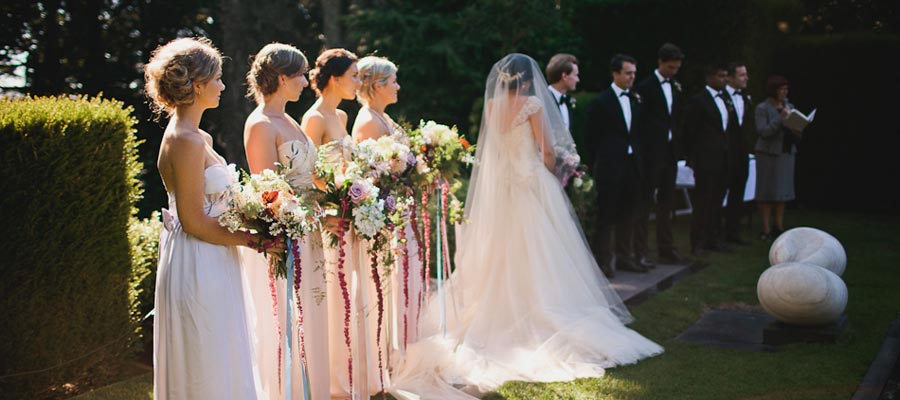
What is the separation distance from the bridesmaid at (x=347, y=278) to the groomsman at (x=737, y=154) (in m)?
6.22

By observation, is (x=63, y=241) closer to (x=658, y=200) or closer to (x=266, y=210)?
(x=266, y=210)

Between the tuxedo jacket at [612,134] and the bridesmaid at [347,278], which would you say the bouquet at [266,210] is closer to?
the bridesmaid at [347,278]

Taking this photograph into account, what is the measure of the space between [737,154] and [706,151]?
65 cm

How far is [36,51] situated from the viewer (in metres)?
10.7

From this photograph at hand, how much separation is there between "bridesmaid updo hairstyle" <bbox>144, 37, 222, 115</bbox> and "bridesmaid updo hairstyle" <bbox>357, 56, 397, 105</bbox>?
2.13 meters

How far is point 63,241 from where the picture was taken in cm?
501

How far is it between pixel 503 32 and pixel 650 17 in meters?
3.24

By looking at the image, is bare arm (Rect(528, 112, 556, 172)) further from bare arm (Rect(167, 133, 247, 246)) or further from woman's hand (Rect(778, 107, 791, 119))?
woman's hand (Rect(778, 107, 791, 119))

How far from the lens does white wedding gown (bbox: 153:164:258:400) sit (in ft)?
11.5

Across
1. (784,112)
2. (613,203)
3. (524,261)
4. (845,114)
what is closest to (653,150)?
(613,203)

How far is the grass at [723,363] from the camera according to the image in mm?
5137

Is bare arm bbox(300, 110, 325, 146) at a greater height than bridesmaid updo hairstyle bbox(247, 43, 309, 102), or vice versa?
bridesmaid updo hairstyle bbox(247, 43, 309, 102)

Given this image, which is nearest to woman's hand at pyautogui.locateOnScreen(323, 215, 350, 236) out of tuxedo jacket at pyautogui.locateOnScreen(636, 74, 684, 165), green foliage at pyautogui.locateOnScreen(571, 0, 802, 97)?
tuxedo jacket at pyautogui.locateOnScreen(636, 74, 684, 165)

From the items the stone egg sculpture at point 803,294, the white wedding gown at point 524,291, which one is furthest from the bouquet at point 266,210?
the stone egg sculpture at point 803,294
